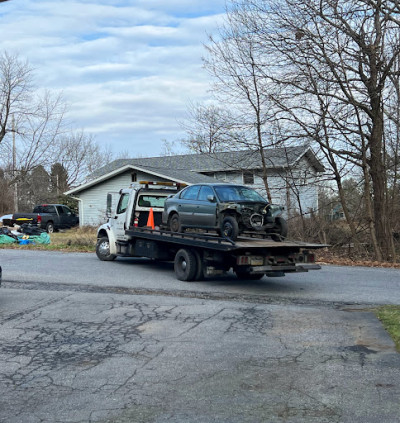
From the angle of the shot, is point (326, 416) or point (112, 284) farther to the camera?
point (112, 284)

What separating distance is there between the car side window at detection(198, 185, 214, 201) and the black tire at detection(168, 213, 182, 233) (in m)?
1.03

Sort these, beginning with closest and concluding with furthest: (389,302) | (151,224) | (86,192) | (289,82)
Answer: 1. (389,302)
2. (151,224)
3. (289,82)
4. (86,192)

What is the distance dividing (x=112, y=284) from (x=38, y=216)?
2316cm

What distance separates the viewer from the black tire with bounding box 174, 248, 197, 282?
12328 mm

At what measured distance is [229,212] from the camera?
1216cm

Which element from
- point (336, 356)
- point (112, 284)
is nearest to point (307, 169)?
point (112, 284)

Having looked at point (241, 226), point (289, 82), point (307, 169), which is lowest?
point (241, 226)

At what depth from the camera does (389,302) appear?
33.7ft

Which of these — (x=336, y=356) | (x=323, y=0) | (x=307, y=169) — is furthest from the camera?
(x=307, y=169)

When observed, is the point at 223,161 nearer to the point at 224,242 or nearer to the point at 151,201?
the point at 151,201

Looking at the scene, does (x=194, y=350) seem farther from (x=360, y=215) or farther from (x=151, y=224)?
(x=360, y=215)

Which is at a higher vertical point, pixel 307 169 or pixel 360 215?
pixel 307 169

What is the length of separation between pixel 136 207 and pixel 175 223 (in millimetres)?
1927

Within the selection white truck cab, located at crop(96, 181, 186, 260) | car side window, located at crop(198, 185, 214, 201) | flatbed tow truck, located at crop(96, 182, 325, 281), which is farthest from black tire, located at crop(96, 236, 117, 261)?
car side window, located at crop(198, 185, 214, 201)
